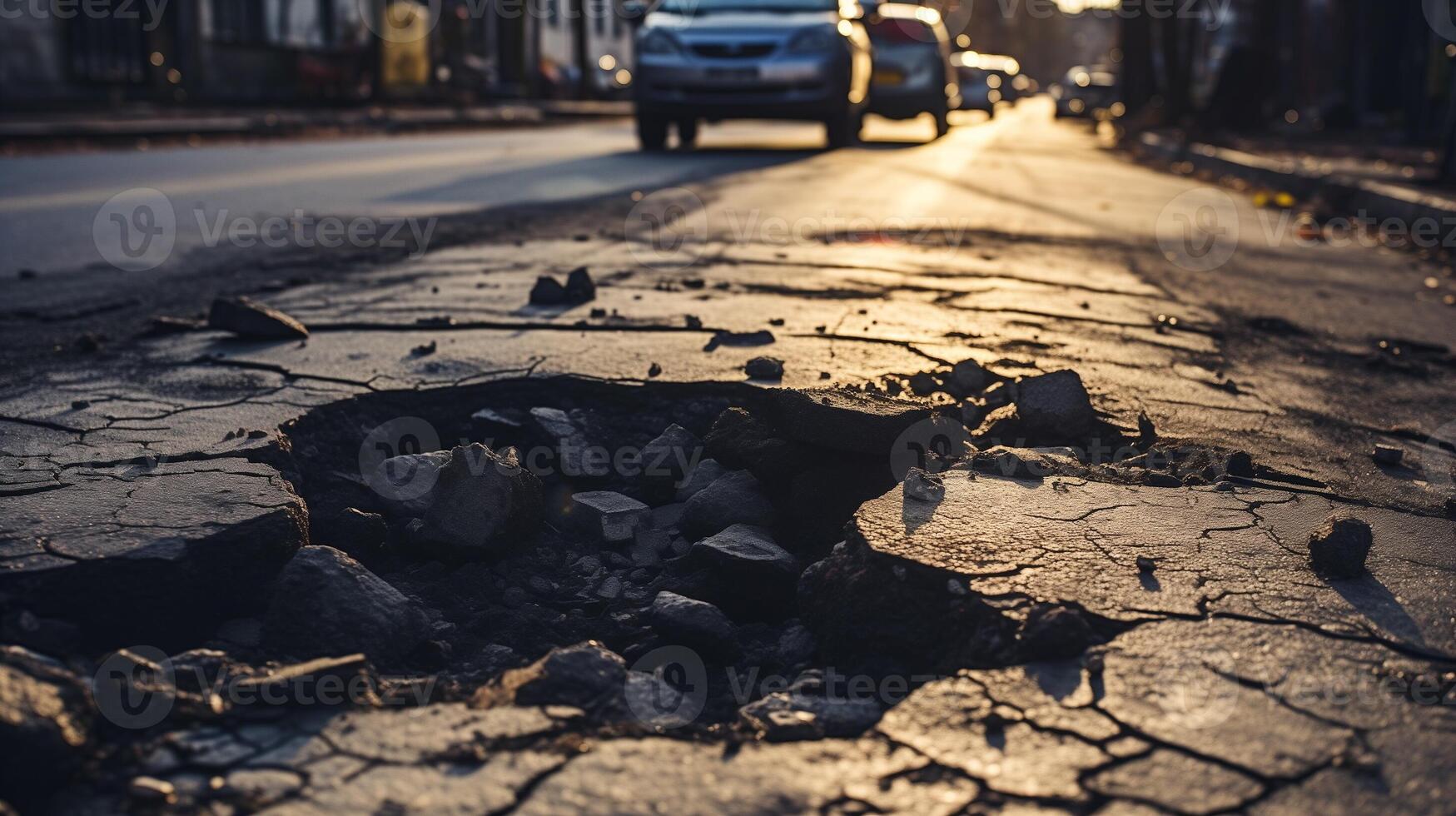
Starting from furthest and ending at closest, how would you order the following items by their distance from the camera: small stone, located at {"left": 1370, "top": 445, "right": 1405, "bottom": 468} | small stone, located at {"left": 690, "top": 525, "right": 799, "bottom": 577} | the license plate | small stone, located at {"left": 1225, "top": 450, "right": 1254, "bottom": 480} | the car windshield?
the car windshield → the license plate → small stone, located at {"left": 1370, "top": 445, "right": 1405, "bottom": 468} → small stone, located at {"left": 1225, "top": 450, "right": 1254, "bottom": 480} → small stone, located at {"left": 690, "top": 525, "right": 799, "bottom": 577}

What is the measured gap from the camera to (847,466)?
257 cm

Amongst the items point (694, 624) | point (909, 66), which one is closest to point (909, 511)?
point (694, 624)

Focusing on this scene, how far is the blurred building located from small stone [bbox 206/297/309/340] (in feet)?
33.0

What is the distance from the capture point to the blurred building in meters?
19.2

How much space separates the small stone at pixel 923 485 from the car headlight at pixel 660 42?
9.83m

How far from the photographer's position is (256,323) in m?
3.68

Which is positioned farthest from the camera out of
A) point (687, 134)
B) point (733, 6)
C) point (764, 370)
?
point (687, 134)

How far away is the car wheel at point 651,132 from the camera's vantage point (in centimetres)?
1240

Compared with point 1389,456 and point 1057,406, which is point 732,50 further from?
point 1389,456

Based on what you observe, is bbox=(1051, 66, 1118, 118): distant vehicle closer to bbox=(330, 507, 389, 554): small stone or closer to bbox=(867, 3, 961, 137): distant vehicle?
bbox=(867, 3, 961, 137): distant vehicle

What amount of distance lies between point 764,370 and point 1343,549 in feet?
4.72

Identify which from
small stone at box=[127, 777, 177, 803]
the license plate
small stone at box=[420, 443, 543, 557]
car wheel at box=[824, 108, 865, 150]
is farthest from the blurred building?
small stone at box=[127, 777, 177, 803]

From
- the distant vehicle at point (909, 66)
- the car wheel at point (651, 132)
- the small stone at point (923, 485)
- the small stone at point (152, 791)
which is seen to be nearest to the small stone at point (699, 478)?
the small stone at point (923, 485)

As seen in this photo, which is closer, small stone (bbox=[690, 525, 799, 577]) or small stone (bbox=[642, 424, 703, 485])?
small stone (bbox=[690, 525, 799, 577])
